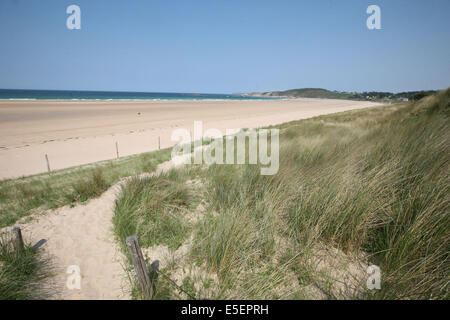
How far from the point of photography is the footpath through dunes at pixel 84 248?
2812mm

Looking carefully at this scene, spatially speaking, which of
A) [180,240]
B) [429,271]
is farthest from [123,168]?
[429,271]

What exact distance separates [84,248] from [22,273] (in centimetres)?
88

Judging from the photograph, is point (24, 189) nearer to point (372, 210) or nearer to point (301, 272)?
point (301, 272)

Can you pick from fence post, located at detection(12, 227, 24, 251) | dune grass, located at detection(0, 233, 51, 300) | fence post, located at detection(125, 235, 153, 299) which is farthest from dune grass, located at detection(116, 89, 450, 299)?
fence post, located at detection(12, 227, 24, 251)

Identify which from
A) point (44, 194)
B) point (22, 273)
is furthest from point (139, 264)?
point (44, 194)

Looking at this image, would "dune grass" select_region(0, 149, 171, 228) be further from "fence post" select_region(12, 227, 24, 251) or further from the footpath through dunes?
"fence post" select_region(12, 227, 24, 251)

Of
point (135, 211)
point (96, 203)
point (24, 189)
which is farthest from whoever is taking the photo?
point (24, 189)

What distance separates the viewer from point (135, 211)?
159 inches

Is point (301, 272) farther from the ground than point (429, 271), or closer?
closer

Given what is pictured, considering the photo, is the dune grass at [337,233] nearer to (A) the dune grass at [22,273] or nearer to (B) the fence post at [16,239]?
(A) the dune grass at [22,273]

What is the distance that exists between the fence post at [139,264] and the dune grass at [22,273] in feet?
5.03

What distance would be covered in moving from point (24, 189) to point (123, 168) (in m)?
2.91

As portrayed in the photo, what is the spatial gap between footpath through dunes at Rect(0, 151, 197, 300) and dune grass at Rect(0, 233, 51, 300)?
117 millimetres
